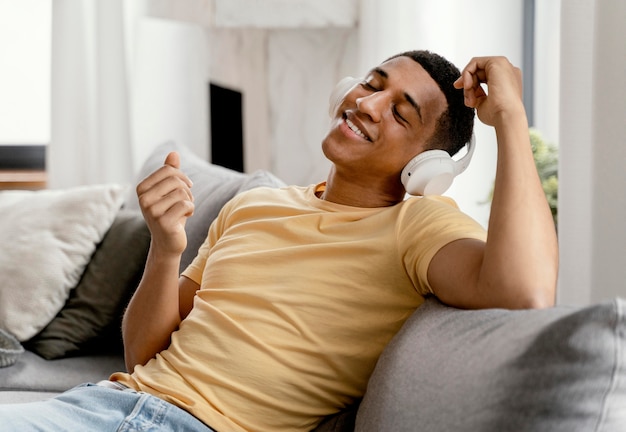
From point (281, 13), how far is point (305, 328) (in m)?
1.75

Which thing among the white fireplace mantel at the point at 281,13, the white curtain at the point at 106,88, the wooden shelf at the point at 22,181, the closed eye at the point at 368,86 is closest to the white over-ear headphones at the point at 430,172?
the closed eye at the point at 368,86

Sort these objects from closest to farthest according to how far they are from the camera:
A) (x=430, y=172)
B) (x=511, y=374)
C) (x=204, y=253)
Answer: (x=511, y=374)
(x=430, y=172)
(x=204, y=253)

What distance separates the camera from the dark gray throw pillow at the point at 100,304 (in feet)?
7.63

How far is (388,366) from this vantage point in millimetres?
1333

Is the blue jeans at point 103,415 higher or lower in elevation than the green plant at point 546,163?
lower

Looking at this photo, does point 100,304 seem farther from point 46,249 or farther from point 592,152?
point 592,152

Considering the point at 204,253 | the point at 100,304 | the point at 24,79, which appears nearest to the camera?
the point at 204,253

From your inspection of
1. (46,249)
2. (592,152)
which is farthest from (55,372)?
(592,152)

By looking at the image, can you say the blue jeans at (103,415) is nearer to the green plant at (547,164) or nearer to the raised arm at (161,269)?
the raised arm at (161,269)

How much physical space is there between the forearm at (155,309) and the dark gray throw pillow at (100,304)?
0.65 metres

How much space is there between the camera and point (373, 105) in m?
1.66

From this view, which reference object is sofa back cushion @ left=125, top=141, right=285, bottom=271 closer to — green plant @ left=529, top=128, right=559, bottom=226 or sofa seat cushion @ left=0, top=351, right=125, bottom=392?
sofa seat cushion @ left=0, top=351, right=125, bottom=392

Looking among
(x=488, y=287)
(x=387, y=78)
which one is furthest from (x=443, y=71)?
(x=488, y=287)

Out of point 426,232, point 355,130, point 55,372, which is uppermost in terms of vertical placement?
point 355,130
